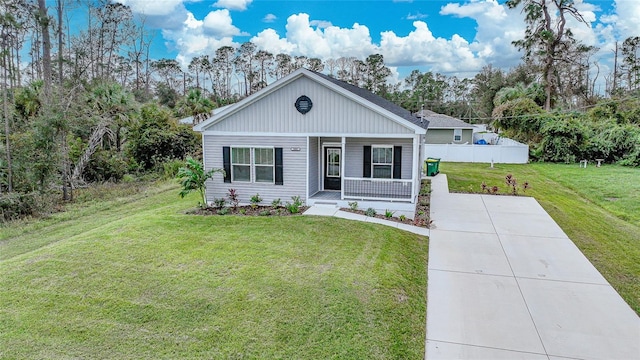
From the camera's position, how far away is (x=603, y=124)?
24688 millimetres

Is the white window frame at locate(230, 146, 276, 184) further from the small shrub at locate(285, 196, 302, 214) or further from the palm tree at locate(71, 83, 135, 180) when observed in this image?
the palm tree at locate(71, 83, 135, 180)

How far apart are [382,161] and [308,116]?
2.90 meters

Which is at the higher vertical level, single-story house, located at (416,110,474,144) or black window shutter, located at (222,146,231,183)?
single-story house, located at (416,110,474,144)

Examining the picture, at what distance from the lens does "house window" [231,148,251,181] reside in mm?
12055

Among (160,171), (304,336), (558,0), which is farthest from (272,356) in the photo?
(558,0)

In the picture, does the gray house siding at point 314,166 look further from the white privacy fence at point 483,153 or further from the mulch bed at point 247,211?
the white privacy fence at point 483,153

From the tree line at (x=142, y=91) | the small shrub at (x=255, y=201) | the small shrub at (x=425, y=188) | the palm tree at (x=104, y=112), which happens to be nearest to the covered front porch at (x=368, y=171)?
the small shrub at (x=255, y=201)

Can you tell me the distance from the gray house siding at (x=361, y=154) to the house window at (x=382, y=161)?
0.24 m

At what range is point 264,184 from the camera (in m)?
12.0

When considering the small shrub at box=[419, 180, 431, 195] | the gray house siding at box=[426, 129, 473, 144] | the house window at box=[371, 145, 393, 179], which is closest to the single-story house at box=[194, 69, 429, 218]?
the house window at box=[371, 145, 393, 179]

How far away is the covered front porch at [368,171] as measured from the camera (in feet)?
37.7

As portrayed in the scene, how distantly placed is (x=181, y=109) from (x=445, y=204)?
1119 inches

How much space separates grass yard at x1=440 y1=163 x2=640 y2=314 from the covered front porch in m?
4.46

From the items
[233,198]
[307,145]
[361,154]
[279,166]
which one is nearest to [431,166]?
[361,154]
